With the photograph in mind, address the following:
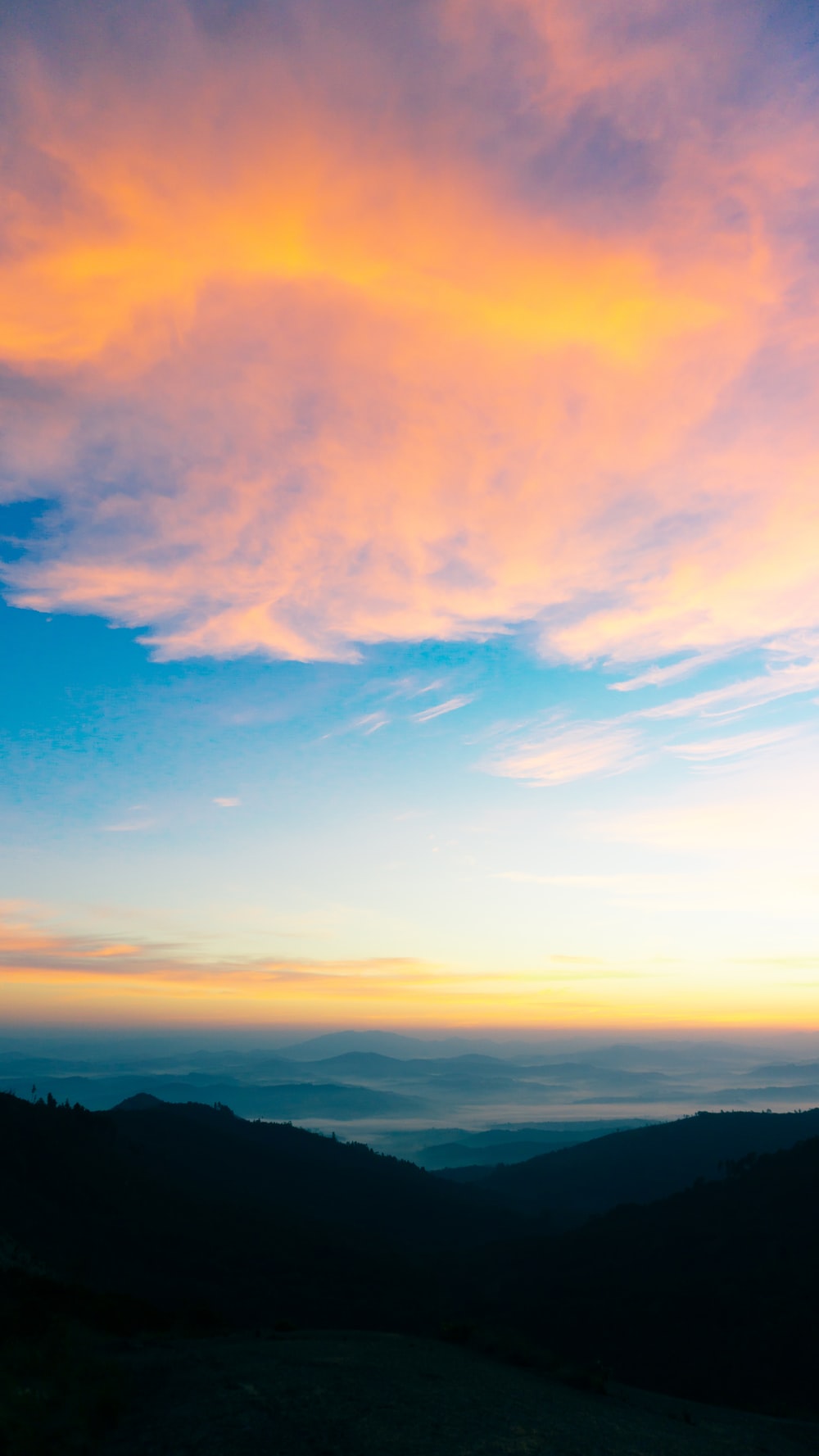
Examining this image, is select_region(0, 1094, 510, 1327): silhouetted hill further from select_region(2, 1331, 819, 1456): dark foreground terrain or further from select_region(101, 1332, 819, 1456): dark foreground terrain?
select_region(101, 1332, 819, 1456): dark foreground terrain

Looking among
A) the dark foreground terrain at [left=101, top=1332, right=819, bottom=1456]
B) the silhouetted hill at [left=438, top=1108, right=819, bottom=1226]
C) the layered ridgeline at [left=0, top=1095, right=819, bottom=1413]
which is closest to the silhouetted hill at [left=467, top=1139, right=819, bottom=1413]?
the layered ridgeline at [left=0, top=1095, right=819, bottom=1413]

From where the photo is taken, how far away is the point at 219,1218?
8825cm

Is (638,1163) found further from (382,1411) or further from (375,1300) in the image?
(382,1411)

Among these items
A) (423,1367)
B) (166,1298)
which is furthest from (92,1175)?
(423,1367)

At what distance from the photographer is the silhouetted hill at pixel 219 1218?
62531mm

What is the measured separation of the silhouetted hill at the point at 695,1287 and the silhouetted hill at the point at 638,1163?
198 feet

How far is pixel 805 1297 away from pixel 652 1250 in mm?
22052

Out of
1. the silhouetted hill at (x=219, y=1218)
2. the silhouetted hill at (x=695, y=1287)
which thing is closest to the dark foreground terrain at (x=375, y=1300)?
the silhouetted hill at (x=695, y=1287)

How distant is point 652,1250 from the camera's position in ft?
238

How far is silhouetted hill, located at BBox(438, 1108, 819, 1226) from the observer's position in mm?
148375

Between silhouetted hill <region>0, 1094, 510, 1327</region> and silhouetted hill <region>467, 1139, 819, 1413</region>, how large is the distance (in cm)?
1102

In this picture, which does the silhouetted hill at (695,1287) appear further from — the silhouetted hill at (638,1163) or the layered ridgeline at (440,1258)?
the silhouetted hill at (638,1163)

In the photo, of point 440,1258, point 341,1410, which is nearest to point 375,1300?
point 440,1258

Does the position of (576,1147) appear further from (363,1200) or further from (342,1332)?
(342,1332)
